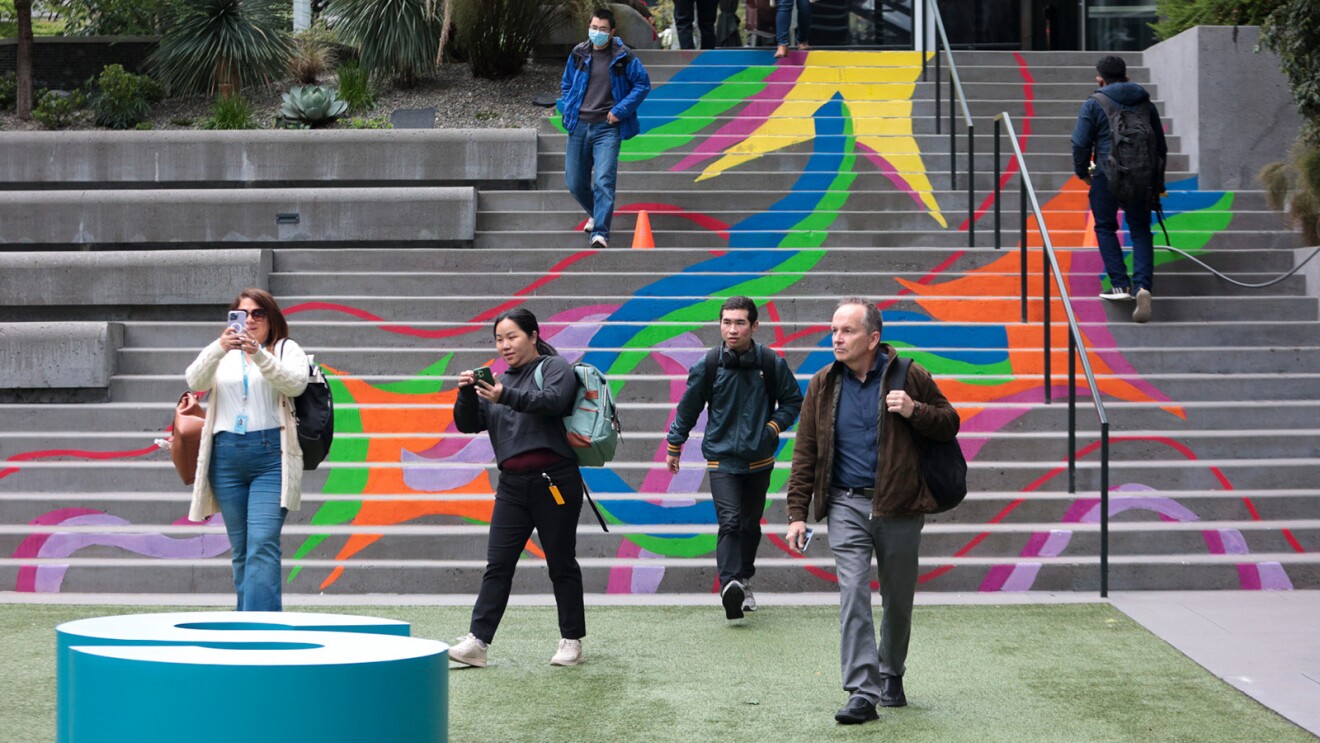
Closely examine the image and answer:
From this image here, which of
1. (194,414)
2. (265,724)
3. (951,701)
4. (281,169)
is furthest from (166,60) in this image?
(265,724)

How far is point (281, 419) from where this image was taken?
21.9 ft

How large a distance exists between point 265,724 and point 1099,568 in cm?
627

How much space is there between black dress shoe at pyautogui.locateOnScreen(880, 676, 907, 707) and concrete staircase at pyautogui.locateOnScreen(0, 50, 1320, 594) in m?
2.60

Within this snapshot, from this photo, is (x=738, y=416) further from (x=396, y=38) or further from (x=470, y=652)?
(x=396, y=38)

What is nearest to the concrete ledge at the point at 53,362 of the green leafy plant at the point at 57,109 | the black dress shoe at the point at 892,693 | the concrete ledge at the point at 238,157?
the concrete ledge at the point at 238,157

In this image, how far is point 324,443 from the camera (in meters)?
6.78

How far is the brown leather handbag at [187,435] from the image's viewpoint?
6660mm

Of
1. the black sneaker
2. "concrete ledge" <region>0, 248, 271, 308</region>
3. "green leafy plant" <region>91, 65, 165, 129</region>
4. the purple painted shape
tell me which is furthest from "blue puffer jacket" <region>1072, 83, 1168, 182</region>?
"green leafy plant" <region>91, 65, 165, 129</region>

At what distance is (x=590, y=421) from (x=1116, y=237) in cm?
594

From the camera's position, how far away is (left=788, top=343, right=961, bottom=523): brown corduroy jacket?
6.11m

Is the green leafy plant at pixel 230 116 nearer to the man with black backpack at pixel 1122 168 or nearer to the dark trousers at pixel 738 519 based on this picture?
the man with black backpack at pixel 1122 168

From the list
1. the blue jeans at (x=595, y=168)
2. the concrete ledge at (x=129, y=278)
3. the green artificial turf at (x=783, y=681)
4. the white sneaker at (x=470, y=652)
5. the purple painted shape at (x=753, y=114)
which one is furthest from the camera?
the purple painted shape at (x=753, y=114)

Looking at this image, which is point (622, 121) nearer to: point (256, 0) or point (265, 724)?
point (256, 0)

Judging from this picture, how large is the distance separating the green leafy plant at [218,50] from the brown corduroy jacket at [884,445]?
11.4 metres
